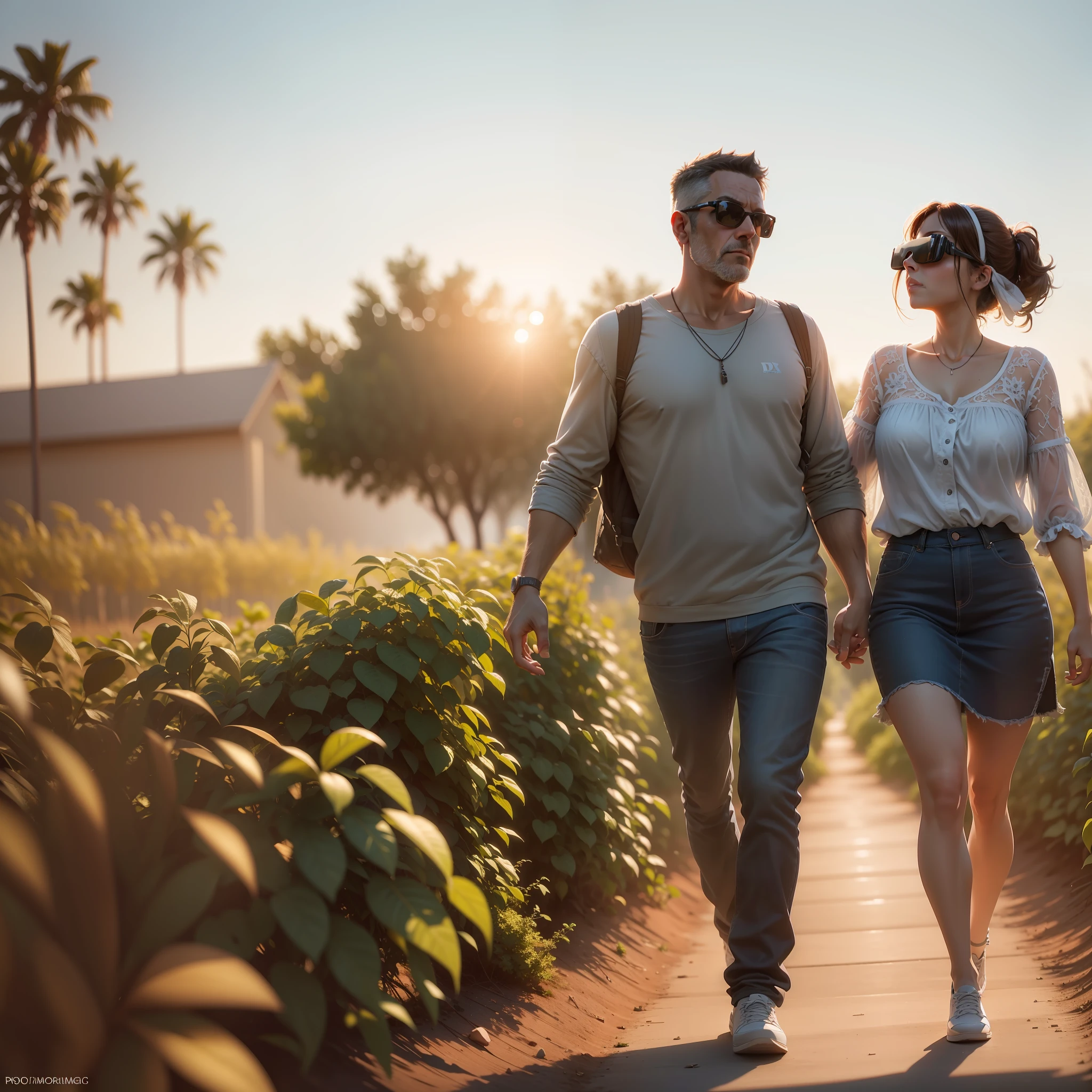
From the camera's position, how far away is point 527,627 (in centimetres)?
332

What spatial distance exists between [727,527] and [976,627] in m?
0.79

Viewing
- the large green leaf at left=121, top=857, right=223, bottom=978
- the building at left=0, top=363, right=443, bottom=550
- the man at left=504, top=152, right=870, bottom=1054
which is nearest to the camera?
the large green leaf at left=121, top=857, right=223, bottom=978

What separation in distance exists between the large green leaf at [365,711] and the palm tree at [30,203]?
252 inches

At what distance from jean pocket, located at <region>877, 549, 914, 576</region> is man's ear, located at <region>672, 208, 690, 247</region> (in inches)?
46.3

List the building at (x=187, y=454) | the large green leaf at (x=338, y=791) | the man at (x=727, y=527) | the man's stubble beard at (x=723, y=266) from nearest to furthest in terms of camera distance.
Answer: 1. the large green leaf at (x=338, y=791)
2. the man at (x=727, y=527)
3. the man's stubble beard at (x=723, y=266)
4. the building at (x=187, y=454)

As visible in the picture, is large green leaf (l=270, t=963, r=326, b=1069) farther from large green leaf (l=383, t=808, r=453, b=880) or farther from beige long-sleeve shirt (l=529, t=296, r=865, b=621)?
beige long-sleeve shirt (l=529, t=296, r=865, b=621)

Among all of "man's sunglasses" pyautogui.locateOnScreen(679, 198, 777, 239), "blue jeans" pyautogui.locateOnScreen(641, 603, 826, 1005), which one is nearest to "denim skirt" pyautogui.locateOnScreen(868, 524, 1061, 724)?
"blue jeans" pyautogui.locateOnScreen(641, 603, 826, 1005)

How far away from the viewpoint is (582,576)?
20.5 ft

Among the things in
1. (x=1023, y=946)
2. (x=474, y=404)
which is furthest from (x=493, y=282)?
(x=1023, y=946)

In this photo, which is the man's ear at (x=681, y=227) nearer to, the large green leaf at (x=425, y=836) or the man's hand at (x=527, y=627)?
the man's hand at (x=527, y=627)

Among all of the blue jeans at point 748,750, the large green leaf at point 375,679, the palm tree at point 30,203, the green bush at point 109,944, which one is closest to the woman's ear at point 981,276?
the blue jeans at point 748,750

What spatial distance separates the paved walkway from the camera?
267cm

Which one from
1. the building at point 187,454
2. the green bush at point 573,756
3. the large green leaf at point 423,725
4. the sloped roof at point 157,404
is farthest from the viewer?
the sloped roof at point 157,404

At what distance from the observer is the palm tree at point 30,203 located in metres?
8.30
